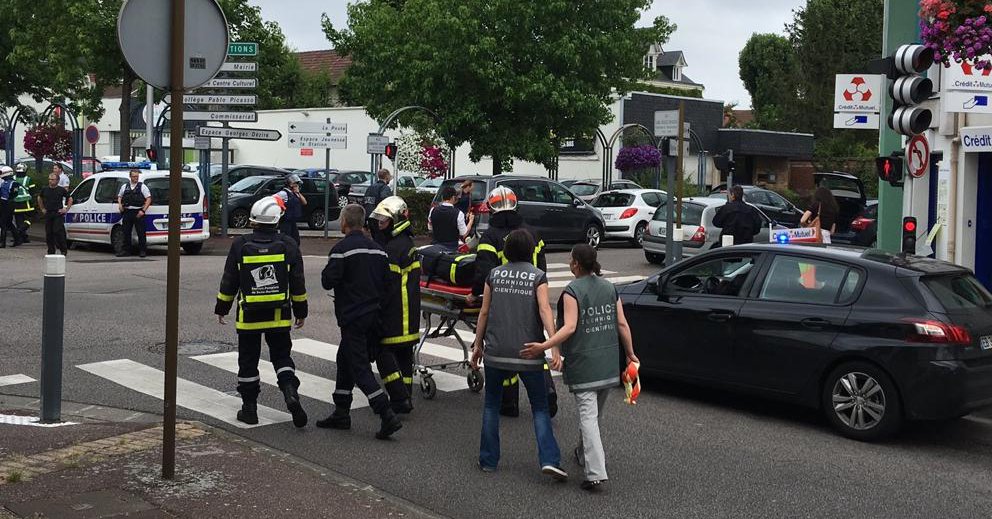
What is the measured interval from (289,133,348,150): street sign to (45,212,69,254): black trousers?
7.43m

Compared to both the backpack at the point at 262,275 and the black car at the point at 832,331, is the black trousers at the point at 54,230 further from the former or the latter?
the black car at the point at 832,331

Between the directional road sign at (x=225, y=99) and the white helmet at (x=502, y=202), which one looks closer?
the white helmet at (x=502, y=202)

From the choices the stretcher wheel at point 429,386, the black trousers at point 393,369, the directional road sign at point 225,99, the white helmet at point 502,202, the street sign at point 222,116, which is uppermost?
the directional road sign at point 225,99

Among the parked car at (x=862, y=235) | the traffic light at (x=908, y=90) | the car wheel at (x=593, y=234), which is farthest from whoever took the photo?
the car wheel at (x=593, y=234)

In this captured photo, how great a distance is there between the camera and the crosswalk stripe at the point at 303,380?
32.0 ft

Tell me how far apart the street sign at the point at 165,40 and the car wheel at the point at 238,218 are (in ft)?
80.3

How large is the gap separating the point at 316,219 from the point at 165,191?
9.15 meters

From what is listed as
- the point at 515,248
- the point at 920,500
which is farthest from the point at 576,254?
the point at 920,500

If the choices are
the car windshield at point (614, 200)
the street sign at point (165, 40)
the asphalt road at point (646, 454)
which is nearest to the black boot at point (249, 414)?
the asphalt road at point (646, 454)

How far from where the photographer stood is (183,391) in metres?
9.83

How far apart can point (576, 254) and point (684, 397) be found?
3403mm

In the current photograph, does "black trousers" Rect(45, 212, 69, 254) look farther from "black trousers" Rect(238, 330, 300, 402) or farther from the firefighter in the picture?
the firefighter

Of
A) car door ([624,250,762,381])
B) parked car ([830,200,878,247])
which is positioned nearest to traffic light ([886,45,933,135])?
car door ([624,250,762,381])

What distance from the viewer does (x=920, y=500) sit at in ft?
23.2
